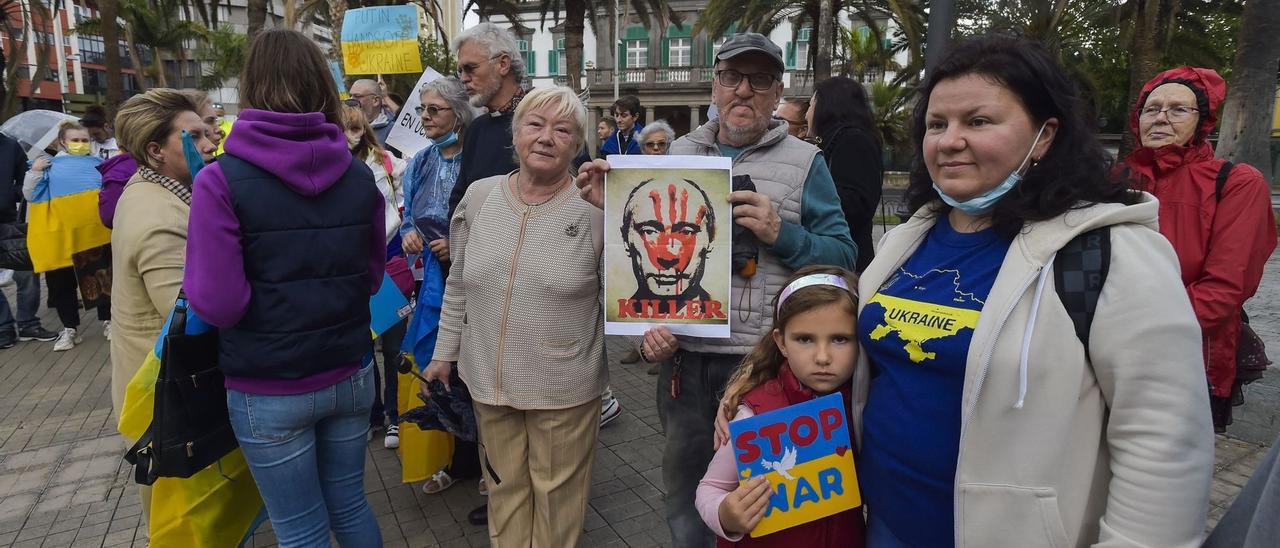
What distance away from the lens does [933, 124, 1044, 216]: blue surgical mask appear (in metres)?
1.43

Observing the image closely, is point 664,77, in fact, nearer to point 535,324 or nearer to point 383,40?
point 383,40

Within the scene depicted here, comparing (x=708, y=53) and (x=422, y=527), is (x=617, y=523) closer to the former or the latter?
(x=422, y=527)

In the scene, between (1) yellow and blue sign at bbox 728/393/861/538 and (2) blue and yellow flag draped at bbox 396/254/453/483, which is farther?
(2) blue and yellow flag draped at bbox 396/254/453/483

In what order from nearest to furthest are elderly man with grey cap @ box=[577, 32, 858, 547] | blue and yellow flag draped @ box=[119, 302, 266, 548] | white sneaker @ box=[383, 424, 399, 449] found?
1. elderly man with grey cap @ box=[577, 32, 858, 547]
2. blue and yellow flag draped @ box=[119, 302, 266, 548]
3. white sneaker @ box=[383, 424, 399, 449]

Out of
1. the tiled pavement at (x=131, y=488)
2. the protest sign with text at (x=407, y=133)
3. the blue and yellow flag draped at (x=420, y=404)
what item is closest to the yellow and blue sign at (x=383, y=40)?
the protest sign with text at (x=407, y=133)

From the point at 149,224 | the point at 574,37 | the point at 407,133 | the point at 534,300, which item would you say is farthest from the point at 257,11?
the point at 534,300

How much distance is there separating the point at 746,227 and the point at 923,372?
0.71 metres

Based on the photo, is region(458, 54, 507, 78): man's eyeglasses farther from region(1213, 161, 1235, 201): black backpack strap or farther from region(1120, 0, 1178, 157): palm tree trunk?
region(1120, 0, 1178, 157): palm tree trunk

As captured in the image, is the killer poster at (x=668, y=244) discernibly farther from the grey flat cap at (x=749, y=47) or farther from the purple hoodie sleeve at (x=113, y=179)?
the purple hoodie sleeve at (x=113, y=179)

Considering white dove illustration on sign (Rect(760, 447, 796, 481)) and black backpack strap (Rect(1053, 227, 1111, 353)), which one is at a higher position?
black backpack strap (Rect(1053, 227, 1111, 353))

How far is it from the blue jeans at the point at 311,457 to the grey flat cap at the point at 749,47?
163 cm

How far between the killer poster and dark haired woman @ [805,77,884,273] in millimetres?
1403

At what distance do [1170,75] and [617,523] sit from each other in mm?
3259

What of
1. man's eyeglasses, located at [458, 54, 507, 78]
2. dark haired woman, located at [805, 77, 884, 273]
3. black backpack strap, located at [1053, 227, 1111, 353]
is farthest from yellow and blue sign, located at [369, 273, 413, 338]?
black backpack strap, located at [1053, 227, 1111, 353]
